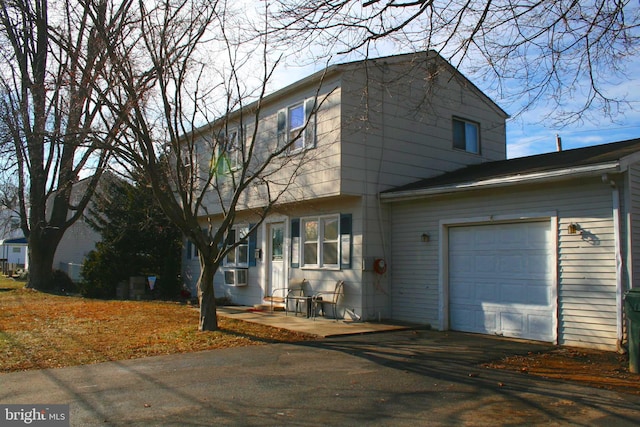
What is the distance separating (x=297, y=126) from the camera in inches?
525

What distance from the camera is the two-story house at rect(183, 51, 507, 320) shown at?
39.1ft

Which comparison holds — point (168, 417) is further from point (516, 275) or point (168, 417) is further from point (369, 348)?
point (516, 275)

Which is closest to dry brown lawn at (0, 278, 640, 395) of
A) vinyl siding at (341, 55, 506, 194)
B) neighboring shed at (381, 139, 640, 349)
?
neighboring shed at (381, 139, 640, 349)

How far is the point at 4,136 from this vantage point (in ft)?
35.3

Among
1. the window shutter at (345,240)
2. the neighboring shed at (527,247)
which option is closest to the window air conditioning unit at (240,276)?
the window shutter at (345,240)

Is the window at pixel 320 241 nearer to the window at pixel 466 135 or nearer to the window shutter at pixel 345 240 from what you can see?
the window shutter at pixel 345 240

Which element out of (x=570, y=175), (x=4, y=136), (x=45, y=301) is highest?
(x=4, y=136)

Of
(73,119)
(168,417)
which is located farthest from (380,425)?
(73,119)

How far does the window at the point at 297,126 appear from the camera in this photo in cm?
1276

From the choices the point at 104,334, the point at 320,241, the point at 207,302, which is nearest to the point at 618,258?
A: the point at 320,241

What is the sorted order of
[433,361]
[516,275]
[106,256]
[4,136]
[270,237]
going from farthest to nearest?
[106,256]
[270,237]
[4,136]
[516,275]
[433,361]

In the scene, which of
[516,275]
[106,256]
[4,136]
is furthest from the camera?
[106,256]

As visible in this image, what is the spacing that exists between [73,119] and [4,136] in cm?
135

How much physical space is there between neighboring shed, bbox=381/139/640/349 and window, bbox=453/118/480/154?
1.99 meters
